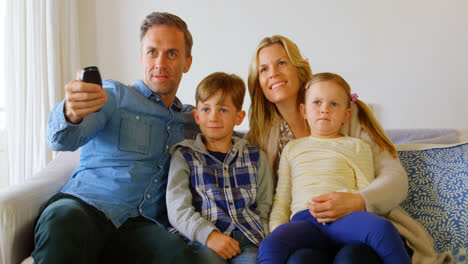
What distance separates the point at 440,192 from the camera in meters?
1.48

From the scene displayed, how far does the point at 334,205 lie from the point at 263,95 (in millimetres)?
679

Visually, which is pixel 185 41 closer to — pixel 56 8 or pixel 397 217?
pixel 397 217

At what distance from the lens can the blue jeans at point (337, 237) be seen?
1.09 m

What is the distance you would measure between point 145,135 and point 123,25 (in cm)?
152

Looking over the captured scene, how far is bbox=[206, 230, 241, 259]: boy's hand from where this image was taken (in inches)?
48.4

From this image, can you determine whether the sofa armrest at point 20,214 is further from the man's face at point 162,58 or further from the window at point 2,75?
the window at point 2,75

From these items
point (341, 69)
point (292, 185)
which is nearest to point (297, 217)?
point (292, 185)

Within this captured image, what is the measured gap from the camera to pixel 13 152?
2.22 metres

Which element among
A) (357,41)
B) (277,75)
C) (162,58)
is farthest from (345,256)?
(357,41)

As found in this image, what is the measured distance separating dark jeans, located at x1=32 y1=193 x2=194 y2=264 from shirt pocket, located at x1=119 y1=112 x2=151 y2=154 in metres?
0.26

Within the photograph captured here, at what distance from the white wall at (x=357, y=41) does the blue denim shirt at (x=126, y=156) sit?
1136 millimetres

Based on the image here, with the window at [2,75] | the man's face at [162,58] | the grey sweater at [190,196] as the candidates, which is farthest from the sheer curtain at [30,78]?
the grey sweater at [190,196]

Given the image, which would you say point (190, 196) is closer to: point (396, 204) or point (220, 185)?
point (220, 185)

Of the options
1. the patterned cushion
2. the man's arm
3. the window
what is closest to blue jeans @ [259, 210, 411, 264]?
the patterned cushion
